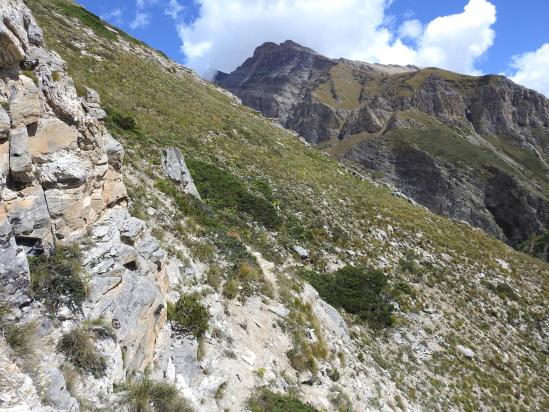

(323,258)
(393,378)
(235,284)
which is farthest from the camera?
(323,258)

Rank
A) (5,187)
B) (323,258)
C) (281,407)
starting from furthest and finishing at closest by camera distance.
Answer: (323,258)
(281,407)
(5,187)

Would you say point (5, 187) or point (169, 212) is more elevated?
point (5, 187)

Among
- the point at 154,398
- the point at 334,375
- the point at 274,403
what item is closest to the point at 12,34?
the point at 154,398

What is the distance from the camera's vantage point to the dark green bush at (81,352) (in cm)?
586

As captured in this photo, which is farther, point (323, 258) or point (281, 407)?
point (323, 258)

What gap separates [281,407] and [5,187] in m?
7.69

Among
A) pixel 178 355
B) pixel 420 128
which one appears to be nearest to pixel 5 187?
pixel 178 355

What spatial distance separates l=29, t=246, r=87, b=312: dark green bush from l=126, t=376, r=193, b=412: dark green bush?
6.00 ft

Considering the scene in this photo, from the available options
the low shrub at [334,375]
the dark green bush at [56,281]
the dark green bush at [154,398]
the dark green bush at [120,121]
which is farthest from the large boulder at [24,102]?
the dark green bush at [120,121]

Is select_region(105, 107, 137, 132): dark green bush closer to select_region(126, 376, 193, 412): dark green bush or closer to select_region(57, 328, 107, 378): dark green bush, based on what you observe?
select_region(57, 328, 107, 378): dark green bush

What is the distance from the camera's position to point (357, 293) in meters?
18.7

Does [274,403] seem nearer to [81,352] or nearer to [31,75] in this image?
[81,352]

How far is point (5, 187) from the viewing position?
6.84 m

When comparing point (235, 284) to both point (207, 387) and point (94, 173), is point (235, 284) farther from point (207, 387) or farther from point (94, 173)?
point (94, 173)
